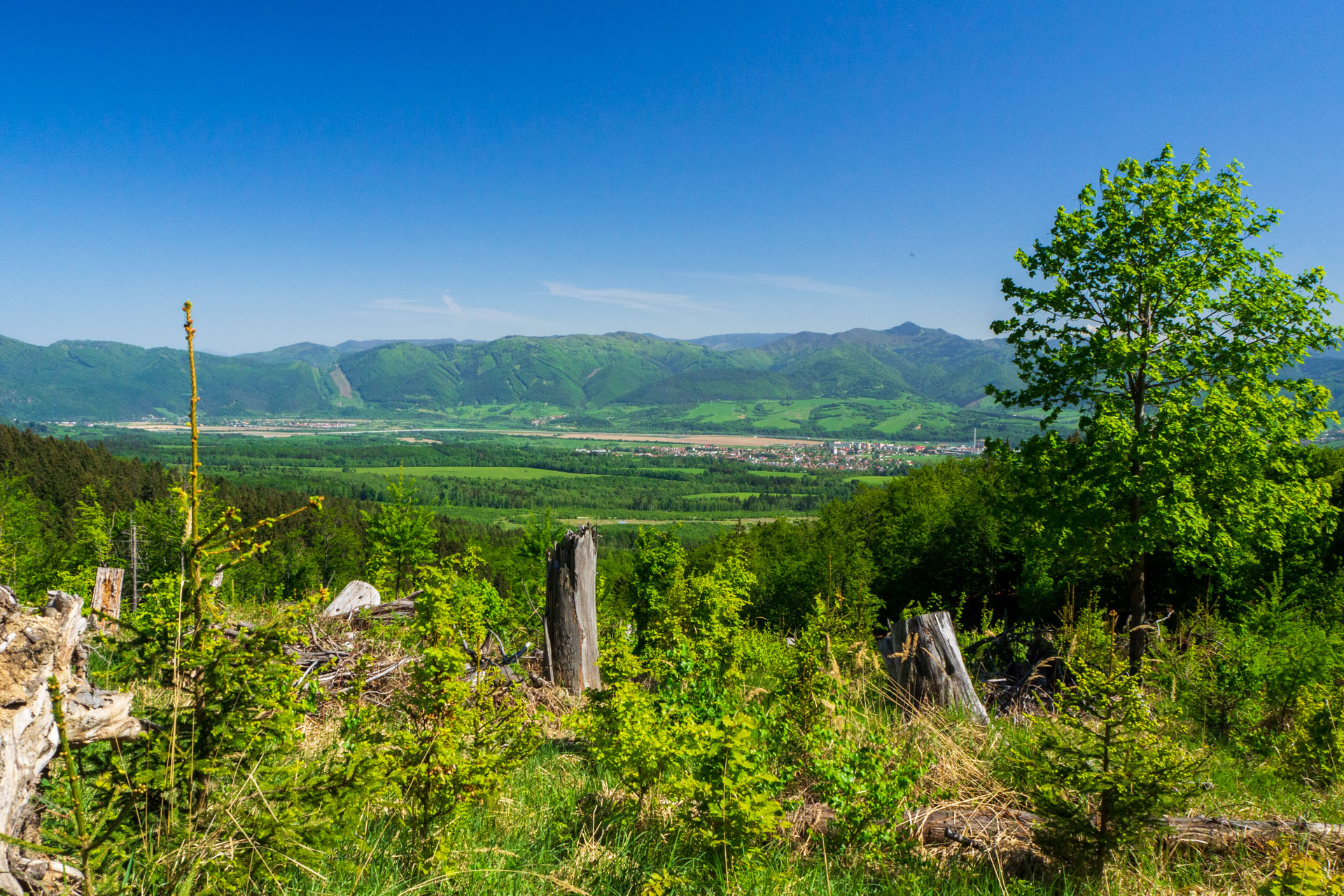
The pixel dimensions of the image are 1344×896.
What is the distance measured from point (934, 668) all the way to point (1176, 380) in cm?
749

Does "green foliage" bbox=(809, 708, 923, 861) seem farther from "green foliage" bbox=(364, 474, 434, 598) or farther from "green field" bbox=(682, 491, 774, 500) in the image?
"green field" bbox=(682, 491, 774, 500)

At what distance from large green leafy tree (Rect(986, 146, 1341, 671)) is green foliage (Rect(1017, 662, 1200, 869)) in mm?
7911

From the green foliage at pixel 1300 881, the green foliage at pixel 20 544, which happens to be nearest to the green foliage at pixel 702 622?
the green foliage at pixel 1300 881

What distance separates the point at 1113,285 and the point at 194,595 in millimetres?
12130

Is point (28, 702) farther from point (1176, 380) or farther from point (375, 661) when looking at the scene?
point (1176, 380)

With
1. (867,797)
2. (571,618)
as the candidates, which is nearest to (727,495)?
(571,618)

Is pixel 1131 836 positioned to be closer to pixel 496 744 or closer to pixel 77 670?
pixel 496 744

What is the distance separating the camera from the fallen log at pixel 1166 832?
3.25 meters

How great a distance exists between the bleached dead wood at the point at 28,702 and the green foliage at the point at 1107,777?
376cm

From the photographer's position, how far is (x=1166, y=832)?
308 cm

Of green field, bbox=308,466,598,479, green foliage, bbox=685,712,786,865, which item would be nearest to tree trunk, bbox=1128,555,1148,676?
green foliage, bbox=685,712,786,865

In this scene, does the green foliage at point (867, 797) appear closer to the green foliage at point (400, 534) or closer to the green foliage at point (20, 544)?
the green foliage at point (20, 544)

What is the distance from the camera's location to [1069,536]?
1044 centimetres

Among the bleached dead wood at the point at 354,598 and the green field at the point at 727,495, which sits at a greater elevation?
the bleached dead wood at the point at 354,598
